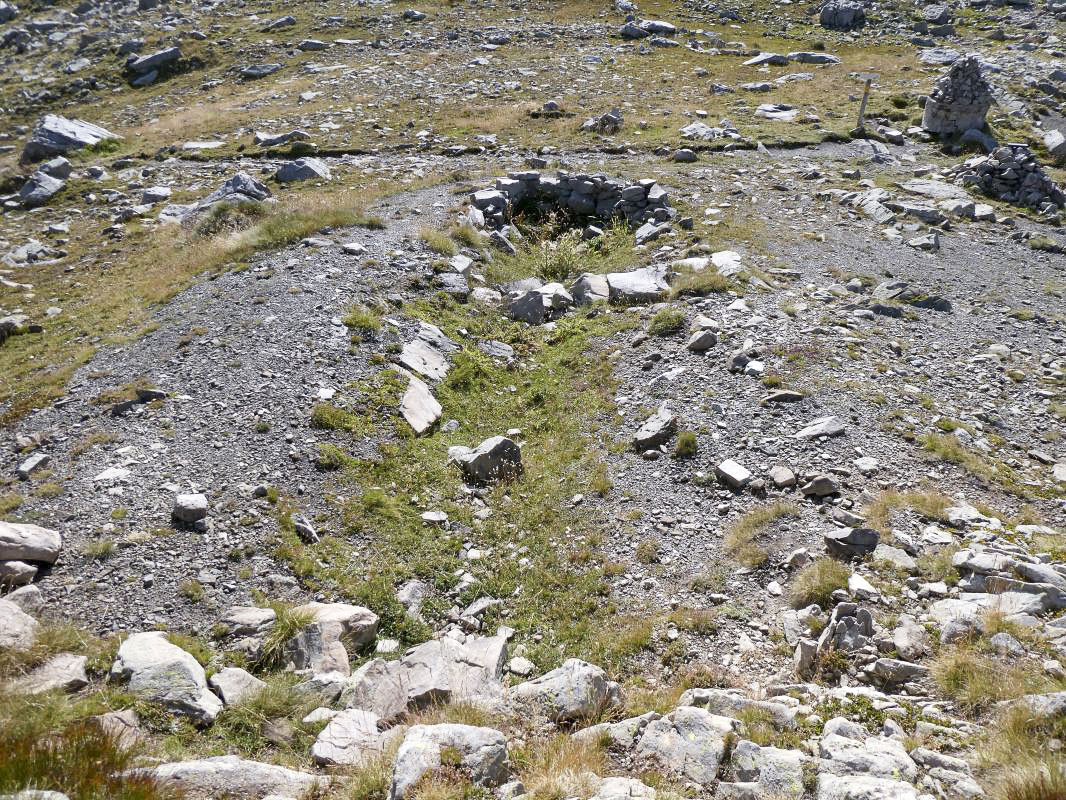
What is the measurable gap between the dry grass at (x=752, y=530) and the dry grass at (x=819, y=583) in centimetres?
67

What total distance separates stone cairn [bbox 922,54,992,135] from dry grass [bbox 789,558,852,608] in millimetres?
28633

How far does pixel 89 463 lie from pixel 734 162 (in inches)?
980

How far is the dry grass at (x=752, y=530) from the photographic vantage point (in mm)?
9070

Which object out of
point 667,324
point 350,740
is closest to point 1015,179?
point 667,324

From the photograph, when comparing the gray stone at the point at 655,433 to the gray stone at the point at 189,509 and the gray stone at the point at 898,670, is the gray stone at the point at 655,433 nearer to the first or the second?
the gray stone at the point at 898,670

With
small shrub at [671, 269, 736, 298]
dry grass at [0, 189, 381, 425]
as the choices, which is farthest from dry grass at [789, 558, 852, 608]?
dry grass at [0, 189, 381, 425]

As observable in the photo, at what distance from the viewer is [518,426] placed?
13.5 meters

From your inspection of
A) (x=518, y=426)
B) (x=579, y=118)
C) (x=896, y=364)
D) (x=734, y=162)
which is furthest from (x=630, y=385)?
(x=579, y=118)

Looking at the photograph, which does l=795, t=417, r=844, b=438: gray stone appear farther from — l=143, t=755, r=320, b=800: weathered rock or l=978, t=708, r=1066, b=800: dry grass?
l=143, t=755, r=320, b=800: weathered rock

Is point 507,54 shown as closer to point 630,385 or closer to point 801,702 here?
point 630,385

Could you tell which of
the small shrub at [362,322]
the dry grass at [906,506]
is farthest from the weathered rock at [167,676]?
the dry grass at [906,506]

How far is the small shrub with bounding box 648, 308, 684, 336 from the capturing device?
14.9m

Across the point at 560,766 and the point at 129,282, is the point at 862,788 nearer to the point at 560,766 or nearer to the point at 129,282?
the point at 560,766

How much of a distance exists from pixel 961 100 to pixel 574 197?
1869 cm
